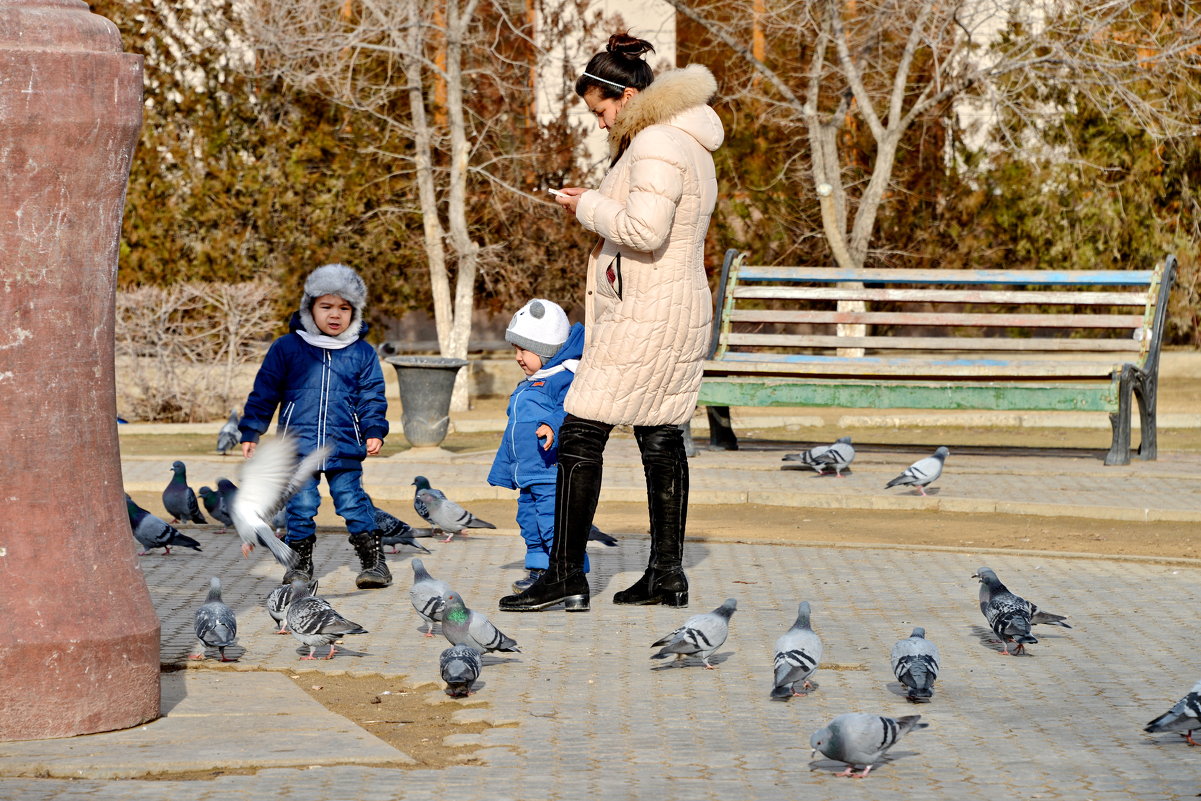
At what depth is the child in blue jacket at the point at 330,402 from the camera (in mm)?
7219

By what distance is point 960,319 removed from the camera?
43.0 ft

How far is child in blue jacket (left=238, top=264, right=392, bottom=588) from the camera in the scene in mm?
7219

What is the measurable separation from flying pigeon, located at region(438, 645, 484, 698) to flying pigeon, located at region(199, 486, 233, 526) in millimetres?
4040

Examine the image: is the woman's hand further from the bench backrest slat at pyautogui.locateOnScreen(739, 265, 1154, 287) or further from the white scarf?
the bench backrest slat at pyautogui.locateOnScreen(739, 265, 1154, 287)

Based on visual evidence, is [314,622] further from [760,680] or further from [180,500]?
[180,500]

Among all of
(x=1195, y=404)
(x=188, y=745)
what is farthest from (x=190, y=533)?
(x=1195, y=404)

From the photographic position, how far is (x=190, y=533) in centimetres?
934

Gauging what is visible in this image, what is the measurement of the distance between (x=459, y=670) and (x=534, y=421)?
8.18 feet

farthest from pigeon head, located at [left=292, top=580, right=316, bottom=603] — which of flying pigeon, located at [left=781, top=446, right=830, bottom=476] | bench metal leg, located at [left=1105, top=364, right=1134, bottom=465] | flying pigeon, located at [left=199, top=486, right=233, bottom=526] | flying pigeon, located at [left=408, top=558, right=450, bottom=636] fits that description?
bench metal leg, located at [left=1105, top=364, right=1134, bottom=465]

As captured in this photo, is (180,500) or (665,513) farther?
(180,500)

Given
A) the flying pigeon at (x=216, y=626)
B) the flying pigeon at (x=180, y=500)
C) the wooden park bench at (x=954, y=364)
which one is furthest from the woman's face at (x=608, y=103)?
the wooden park bench at (x=954, y=364)

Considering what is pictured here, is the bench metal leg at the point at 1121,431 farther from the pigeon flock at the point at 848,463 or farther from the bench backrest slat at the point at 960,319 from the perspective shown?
the pigeon flock at the point at 848,463

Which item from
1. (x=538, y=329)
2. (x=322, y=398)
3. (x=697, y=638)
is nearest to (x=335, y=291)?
(x=322, y=398)

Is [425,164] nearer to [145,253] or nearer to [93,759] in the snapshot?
[145,253]
